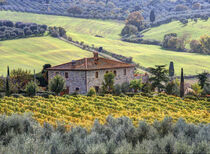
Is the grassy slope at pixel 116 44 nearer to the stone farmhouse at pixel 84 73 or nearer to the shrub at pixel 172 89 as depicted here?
the stone farmhouse at pixel 84 73

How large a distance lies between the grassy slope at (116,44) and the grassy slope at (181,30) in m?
17.7

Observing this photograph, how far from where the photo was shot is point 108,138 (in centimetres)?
1597

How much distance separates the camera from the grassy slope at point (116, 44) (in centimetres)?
11416

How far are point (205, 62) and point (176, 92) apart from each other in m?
70.6

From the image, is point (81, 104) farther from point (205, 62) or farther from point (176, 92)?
point (205, 62)

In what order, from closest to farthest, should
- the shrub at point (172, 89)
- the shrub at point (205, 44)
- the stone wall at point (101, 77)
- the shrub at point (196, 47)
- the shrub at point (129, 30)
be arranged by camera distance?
the shrub at point (172, 89)
the stone wall at point (101, 77)
the shrub at point (205, 44)
the shrub at point (196, 47)
the shrub at point (129, 30)

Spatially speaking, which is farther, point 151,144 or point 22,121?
point 22,121

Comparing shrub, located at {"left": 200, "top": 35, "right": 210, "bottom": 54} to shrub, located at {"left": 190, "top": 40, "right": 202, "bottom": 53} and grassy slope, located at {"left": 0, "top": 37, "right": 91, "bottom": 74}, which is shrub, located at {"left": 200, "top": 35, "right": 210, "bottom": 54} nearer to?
shrub, located at {"left": 190, "top": 40, "right": 202, "bottom": 53}

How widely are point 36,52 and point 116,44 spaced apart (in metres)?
43.1

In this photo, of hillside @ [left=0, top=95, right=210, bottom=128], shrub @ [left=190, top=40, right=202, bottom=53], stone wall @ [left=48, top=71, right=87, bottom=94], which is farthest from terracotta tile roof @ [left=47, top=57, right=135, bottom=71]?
shrub @ [left=190, top=40, right=202, bottom=53]

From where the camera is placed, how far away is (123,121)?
18.5 metres

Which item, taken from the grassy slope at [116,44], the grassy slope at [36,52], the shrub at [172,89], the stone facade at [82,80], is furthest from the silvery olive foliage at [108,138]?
the grassy slope at [116,44]

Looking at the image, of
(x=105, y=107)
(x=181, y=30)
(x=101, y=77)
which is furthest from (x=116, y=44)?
(x=105, y=107)

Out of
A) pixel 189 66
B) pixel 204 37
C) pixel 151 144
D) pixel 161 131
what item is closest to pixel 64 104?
pixel 161 131
